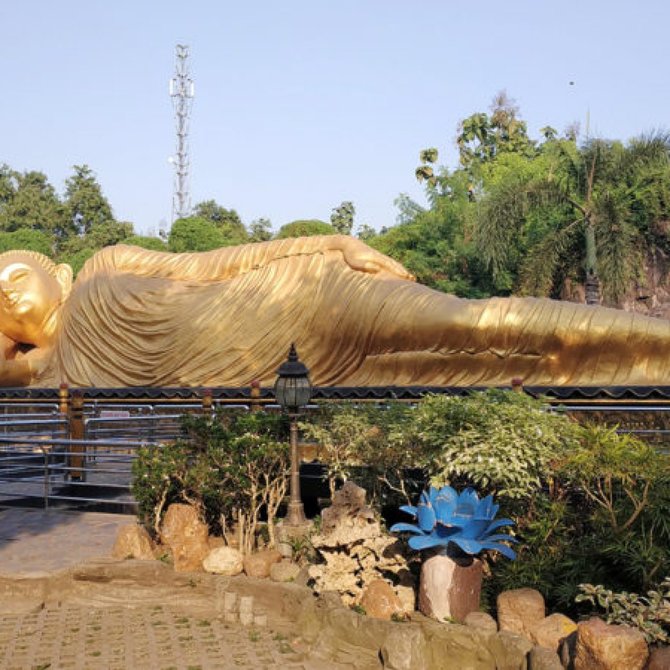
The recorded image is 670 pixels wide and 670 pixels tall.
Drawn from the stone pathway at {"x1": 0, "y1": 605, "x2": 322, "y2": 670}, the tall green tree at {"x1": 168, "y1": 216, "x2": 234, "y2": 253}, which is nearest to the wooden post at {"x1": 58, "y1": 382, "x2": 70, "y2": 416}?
the stone pathway at {"x1": 0, "y1": 605, "x2": 322, "y2": 670}

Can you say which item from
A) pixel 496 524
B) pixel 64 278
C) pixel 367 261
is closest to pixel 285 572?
pixel 496 524

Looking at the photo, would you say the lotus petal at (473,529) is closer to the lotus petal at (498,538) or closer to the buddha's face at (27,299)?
the lotus petal at (498,538)

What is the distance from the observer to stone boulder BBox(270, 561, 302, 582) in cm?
536

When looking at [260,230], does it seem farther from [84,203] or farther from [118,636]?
[118,636]

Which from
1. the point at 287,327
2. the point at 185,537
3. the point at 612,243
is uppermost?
the point at 612,243

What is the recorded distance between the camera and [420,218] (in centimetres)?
2667

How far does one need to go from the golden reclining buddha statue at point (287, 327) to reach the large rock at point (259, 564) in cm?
697

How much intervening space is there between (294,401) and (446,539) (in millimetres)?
1871

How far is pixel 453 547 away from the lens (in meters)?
4.60

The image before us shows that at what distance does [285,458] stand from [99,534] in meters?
1.89

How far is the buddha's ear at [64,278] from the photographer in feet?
52.9

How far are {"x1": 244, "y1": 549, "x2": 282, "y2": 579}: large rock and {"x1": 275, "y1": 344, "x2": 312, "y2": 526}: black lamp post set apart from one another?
16.8 inches

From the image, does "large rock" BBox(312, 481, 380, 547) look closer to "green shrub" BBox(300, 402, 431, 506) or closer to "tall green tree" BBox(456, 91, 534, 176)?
"green shrub" BBox(300, 402, 431, 506)

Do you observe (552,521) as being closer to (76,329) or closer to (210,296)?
(210,296)
